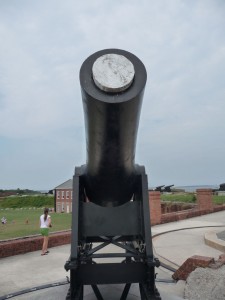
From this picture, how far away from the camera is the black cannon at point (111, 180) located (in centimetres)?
249

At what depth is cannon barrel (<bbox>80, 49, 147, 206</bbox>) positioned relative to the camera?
2.47 meters

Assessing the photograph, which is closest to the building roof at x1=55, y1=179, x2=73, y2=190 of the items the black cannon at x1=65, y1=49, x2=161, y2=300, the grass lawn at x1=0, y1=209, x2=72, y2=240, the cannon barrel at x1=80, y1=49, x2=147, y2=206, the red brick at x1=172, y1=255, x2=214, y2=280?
the grass lawn at x1=0, y1=209, x2=72, y2=240

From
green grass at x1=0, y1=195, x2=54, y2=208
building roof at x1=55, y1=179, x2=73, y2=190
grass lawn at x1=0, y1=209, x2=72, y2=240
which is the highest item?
building roof at x1=55, y1=179, x2=73, y2=190

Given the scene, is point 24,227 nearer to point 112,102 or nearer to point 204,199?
point 204,199

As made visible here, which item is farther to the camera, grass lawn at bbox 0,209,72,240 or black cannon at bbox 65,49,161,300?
grass lawn at bbox 0,209,72,240

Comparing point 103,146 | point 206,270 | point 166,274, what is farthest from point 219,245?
point 103,146

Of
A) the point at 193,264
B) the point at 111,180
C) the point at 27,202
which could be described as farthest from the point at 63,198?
the point at 111,180

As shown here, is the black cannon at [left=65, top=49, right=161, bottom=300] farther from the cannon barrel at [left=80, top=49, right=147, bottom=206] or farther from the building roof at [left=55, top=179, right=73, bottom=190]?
the building roof at [left=55, top=179, right=73, bottom=190]

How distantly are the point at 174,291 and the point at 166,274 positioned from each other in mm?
1257

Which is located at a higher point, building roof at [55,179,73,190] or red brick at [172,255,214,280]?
building roof at [55,179,73,190]

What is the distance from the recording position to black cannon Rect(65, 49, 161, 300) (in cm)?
249

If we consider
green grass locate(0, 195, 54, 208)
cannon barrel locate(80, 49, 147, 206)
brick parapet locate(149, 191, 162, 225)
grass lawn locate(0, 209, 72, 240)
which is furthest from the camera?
green grass locate(0, 195, 54, 208)

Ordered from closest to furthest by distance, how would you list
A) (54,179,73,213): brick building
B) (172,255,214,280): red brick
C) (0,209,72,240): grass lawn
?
(172,255,214,280): red brick → (0,209,72,240): grass lawn → (54,179,73,213): brick building

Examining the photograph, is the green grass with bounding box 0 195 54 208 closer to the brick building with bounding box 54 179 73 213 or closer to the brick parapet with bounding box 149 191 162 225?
the brick building with bounding box 54 179 73 213
